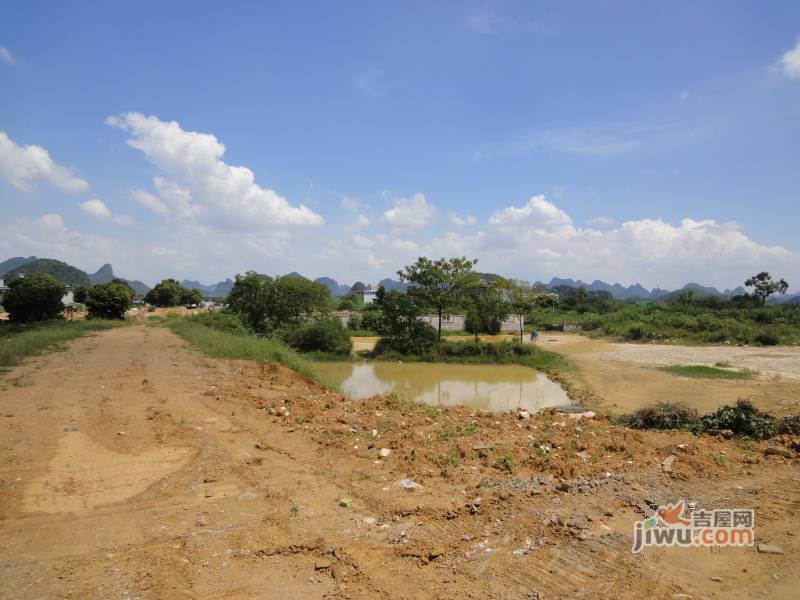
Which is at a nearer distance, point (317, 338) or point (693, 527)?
point (693, 527)

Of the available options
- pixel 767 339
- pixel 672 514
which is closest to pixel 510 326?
pixel 767 339

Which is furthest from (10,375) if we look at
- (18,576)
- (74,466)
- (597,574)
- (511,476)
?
(597,574)

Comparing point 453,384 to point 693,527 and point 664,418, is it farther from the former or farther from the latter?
point 693,527

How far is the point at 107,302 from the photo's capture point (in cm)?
3375

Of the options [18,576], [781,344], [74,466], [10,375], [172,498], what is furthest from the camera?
[781,344]

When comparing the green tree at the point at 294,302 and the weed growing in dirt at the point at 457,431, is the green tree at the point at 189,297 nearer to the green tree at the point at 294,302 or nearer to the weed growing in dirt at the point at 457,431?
the green tree at the point at 294,302

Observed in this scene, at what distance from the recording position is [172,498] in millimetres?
5156

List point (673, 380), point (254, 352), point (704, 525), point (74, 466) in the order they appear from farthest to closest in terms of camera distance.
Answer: point (673, 380) < point (254, 352) < point (74, 466) < point (704, 525)

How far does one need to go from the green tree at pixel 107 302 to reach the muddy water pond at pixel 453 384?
21.1 m

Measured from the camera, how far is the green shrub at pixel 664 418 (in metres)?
9.38

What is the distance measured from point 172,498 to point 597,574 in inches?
179

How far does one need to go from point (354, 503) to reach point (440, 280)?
20.7 m

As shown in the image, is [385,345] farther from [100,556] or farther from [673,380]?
[100,556]

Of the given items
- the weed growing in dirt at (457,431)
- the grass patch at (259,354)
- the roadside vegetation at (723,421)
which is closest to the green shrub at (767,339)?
the roadside vegetation at (723,421)
